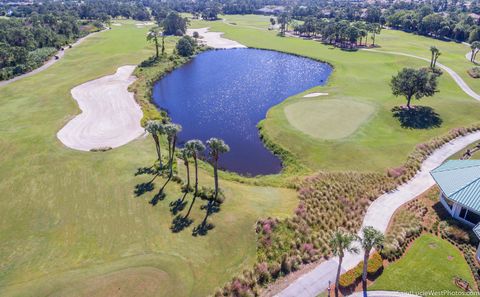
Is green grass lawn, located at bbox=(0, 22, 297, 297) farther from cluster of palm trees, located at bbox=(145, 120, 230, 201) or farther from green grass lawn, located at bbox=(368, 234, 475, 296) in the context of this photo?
green grass lawn, located at bbox=(368, 234, 475, 296)

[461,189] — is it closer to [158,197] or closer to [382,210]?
[382,210]

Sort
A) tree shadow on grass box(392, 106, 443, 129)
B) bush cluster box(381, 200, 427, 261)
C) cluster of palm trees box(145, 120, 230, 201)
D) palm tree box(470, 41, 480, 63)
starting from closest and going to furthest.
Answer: bush cluster box(381, 200, 427, 261) < cluster of palm trees box(145, 120, 230, 201) < tree shadow on grass box(392, 106, 443, 129) < palm tree box(470, 41, 480, 63)

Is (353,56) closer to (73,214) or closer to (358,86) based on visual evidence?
(358,86)

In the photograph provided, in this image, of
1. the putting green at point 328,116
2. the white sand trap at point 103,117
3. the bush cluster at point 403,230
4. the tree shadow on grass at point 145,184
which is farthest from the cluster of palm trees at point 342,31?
the tree shadow on grass at point 145,184

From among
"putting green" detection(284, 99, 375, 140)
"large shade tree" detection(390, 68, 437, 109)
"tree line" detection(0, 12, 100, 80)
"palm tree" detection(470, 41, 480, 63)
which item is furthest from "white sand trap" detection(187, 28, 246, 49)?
"large shade tree" detection(390, 68, 437, 109)

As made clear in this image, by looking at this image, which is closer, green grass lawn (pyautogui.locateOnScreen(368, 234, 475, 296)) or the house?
green grass lawn (pyautogui.locateOnScreen(368, 234, 475, 296))

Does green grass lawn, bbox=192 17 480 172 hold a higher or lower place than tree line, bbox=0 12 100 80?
lower

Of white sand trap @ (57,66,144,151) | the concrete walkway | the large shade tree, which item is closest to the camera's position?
the concrete walkway

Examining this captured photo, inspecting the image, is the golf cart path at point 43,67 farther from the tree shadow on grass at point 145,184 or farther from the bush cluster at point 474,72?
the bush cluster at point 474,72
